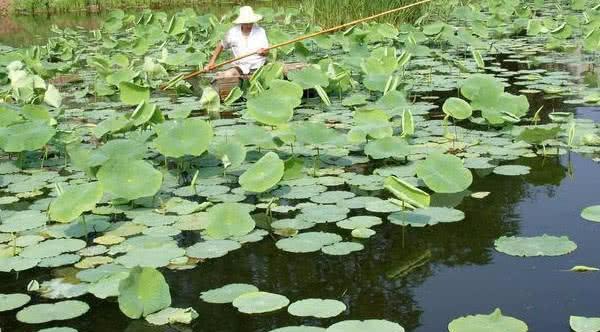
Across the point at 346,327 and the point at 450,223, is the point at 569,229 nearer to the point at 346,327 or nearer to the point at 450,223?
the point at 450,223

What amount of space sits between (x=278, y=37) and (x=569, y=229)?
13.9 ft

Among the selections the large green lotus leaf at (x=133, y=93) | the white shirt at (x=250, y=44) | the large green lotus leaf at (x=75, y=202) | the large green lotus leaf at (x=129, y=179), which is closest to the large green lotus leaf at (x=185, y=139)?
the large green lotus leaf at (x=129, y=179)

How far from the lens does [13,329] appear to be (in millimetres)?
2299

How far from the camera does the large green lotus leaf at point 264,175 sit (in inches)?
125

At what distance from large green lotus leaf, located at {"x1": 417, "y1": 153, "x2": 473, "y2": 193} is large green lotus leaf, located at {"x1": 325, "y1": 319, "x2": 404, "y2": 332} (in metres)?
1.09

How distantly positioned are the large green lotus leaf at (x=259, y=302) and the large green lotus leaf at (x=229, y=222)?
0.49 m

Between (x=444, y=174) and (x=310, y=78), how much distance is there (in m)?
2.05

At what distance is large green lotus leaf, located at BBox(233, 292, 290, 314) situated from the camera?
2318 mm

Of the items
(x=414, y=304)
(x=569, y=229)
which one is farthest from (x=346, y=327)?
(x=569, y=229)

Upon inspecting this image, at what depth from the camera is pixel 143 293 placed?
230 centimetres

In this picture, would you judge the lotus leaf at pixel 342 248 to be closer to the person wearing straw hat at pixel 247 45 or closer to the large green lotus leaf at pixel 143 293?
the large green lotus leaf at pixel 143 293

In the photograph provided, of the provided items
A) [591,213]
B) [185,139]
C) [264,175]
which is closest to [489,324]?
[591,213]

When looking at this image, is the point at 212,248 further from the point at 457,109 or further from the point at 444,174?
the point at 457,109

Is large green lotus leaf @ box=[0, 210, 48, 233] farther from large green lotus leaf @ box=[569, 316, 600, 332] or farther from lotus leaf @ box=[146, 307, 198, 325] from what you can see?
large green lotus leaf @ box=[569, 316, 600, 332]
